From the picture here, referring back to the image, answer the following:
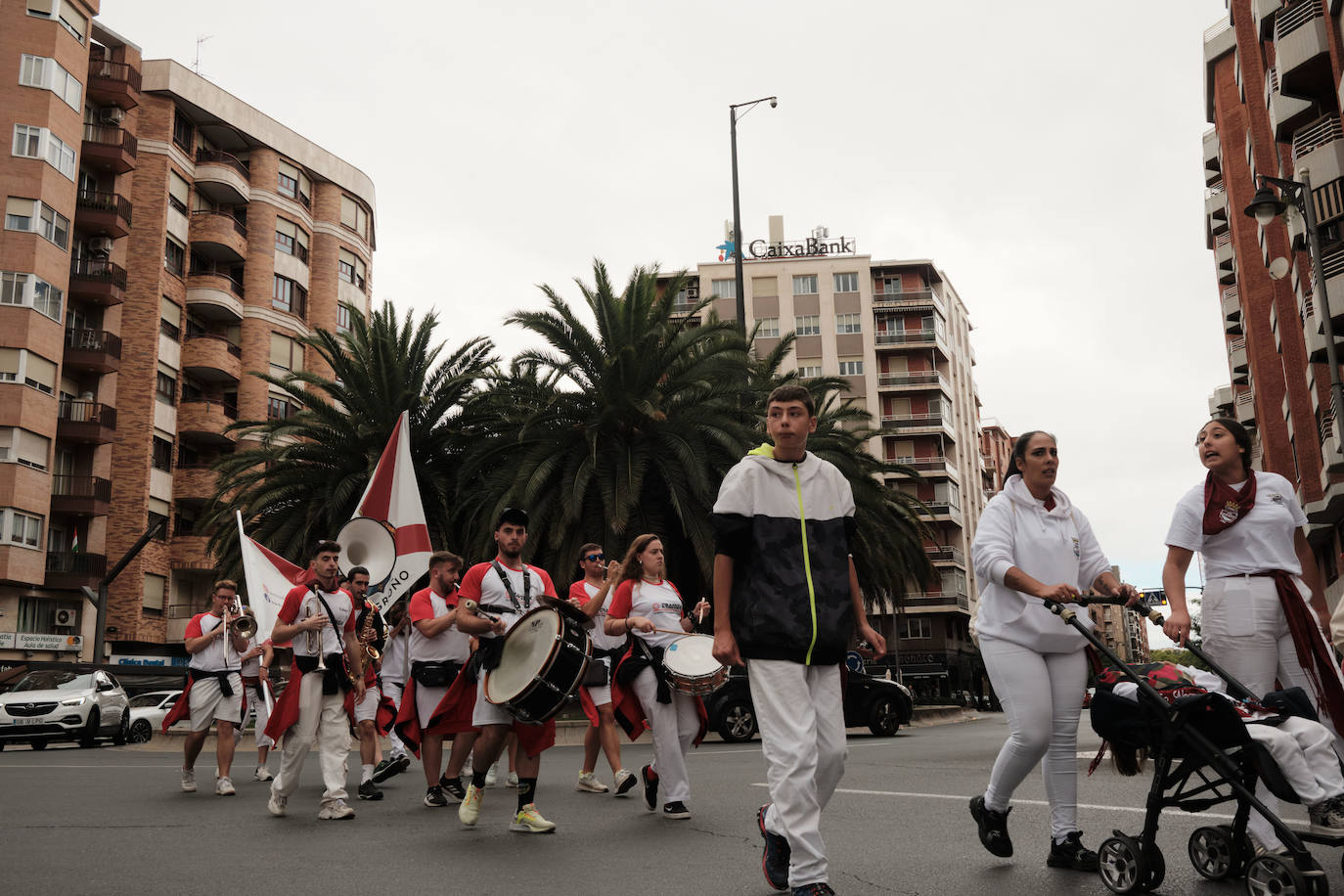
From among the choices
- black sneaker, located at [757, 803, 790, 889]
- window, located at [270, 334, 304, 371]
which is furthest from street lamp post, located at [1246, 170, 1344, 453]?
window, located at [270, 334, 304, 371]


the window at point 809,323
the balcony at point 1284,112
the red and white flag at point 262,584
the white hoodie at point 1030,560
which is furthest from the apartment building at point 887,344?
the white hoodie at point 1030,560

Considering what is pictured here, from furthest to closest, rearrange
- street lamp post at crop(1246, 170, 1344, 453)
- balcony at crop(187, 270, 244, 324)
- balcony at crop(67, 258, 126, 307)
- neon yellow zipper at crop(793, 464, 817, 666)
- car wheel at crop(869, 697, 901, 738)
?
balcony at crop(187, 270, 244, 324) < balcony at crop(67, 258, 126, 307) < car wheel at crop(869, 697, 901, 738) < street lamp post at crop(1246, 170, 1344, 453) < neon yellow zipper at crop(793, 464, 817, 666)

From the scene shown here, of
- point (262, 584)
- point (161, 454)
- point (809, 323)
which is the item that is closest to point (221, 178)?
point (161, 454)

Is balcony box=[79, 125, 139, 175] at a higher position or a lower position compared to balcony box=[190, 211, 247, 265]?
higher

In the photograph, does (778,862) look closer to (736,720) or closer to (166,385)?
(736,720)

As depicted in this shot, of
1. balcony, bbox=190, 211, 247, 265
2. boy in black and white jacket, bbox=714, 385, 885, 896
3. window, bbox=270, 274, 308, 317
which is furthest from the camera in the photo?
window, bbox=270, 274, 308, 317

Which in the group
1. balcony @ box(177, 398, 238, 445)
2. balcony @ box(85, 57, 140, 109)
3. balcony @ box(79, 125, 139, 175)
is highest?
balcony @ box(85, 57, 140, 109)

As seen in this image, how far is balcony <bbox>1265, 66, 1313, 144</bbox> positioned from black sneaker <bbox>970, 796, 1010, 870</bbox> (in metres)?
29.8

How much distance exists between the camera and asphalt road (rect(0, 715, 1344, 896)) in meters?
5.71

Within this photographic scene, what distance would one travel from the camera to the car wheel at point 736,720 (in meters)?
19.8

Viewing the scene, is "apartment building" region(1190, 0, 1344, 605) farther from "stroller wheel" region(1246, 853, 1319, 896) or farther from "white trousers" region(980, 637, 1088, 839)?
"stroller wheel" region(1246, 853, 1319, 896)

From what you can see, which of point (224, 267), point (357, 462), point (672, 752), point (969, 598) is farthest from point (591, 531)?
point (969, 598)

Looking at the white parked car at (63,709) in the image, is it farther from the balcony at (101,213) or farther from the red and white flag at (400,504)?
the balcony at (101,213)

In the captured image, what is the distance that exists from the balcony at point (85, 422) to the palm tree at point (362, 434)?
54.4 ft
